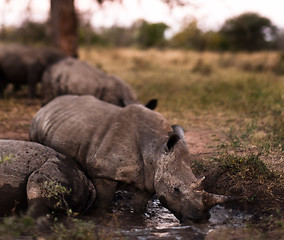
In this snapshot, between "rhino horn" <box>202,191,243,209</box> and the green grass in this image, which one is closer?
"rhino horn" <box>202,191,243,209</box>

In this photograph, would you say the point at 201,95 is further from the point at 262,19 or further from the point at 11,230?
the point at 262,19

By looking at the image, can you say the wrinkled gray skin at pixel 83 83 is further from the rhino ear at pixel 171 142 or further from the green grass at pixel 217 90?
the rhino ear at pixel 171 142

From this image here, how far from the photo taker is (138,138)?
16.8 feet

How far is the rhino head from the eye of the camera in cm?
423

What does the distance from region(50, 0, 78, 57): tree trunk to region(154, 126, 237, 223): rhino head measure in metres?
8.13

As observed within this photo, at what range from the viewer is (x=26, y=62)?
10500mm

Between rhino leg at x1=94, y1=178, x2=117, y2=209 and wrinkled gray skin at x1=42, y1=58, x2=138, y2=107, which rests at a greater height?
wrinkled gray skin at x1=42, y1=58, x2=138, y2=107

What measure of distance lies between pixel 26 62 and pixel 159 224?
703cm

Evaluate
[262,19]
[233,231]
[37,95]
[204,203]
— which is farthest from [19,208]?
[262,19]

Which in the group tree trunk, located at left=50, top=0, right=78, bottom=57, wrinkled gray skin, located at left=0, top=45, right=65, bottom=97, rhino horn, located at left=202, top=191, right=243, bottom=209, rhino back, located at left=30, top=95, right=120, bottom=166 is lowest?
rhino horn, located at left=202, top=191, right=243, bottom=209

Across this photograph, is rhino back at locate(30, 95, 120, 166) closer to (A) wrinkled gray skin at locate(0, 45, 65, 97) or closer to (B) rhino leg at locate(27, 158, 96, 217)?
Answer: (B) rhino leg at locate(27, 158, 96, 217)

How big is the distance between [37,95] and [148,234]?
7726mm

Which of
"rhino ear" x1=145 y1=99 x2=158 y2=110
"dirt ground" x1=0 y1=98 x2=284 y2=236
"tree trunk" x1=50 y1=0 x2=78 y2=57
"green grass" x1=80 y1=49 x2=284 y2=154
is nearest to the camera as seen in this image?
"dirt ground" x1=0 y1=98 x2=284 y2=236

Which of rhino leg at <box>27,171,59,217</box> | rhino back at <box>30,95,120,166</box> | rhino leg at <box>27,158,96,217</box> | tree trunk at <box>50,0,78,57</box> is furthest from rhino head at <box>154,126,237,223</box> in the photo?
tree trunk at <box>50,0,78,57</box>
